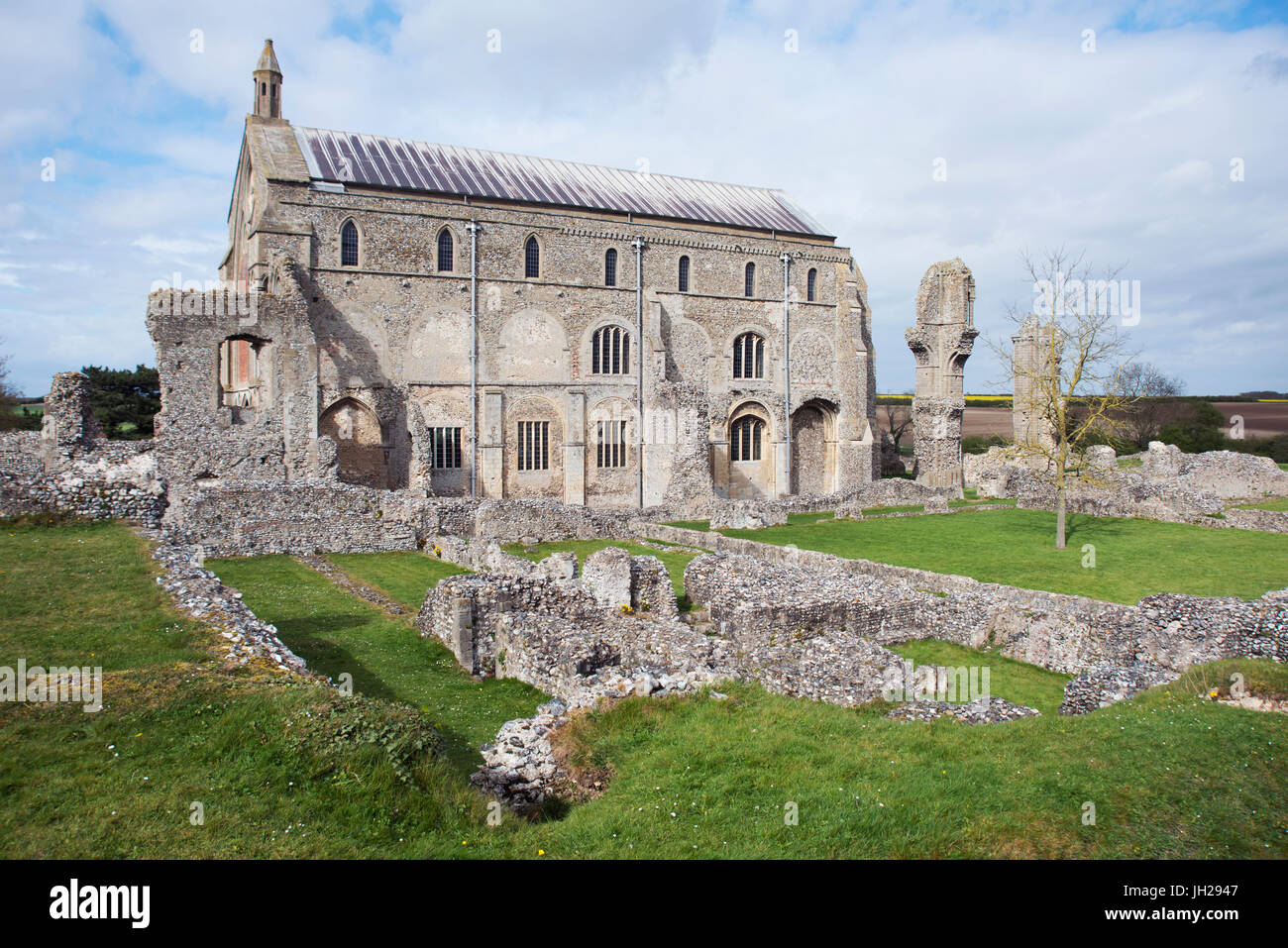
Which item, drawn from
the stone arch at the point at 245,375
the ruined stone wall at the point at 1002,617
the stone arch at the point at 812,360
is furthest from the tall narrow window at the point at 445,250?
the ruined stone wall at the point at 1002,617

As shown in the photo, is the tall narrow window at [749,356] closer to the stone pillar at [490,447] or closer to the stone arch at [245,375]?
the stone pillar at [490,447]

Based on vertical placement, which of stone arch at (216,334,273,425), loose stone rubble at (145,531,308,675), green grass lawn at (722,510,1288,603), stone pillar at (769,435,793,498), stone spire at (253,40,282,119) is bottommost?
green grass lawn at (722,510,1288,603)

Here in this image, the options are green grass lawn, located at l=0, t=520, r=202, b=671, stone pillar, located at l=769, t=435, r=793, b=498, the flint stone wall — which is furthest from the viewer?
stone pillar, located at l=769, t=435, r=793, b=498

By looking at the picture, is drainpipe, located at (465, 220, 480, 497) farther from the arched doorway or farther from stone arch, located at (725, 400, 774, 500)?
stone arch, located at (725, 400, 774, 500)

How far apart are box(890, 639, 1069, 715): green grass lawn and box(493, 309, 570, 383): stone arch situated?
2433cm

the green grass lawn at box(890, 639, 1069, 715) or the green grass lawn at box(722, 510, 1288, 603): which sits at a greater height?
the green grass lawn at box(722, 510, 1288, 603)

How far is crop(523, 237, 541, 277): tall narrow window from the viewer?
36.0 meters

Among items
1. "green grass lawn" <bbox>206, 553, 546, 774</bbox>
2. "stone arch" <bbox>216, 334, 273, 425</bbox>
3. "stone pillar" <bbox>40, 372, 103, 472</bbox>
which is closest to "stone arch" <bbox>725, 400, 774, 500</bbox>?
"stone arch" <bbox>216, 334, 273, 425</bbox>

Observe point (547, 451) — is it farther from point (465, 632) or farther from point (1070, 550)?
point (465, 632)

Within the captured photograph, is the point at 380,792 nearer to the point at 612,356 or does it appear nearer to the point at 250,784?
the point at 250,784

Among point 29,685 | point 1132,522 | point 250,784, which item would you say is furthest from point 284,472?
point 1132,522

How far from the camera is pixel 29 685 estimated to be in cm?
745

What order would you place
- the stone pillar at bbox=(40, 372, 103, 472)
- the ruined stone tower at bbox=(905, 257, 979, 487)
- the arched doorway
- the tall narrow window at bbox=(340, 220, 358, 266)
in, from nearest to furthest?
1. the stone pillar at bbox=(40, 372, 103, 472)
2. the arched doorway
3. the tall narrow window at bbox=(340, 220, 358, 266)
4. the ruined stone tower at bbox=(905, 257, 979, 487)

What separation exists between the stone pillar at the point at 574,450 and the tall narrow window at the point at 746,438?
876 cm
